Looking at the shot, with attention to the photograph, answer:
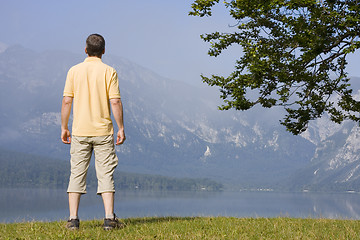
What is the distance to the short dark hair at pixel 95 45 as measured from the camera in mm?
10555

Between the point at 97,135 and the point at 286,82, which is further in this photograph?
the point at 286,82

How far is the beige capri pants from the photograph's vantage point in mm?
10359

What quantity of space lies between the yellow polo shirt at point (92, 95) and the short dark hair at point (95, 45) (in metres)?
0.26

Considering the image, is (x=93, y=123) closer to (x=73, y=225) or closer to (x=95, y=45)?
(x=95, y=45)

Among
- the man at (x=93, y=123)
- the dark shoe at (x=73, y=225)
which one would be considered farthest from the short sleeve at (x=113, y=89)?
the dark shoe at (x=73, y=225)

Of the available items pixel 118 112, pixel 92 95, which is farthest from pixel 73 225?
pixel 92 95

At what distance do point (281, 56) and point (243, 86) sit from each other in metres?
1.93

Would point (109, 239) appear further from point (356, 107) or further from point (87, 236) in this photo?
point (356, 107)

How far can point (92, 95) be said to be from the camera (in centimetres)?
1041

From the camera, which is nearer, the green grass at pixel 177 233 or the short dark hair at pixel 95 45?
the green grass at pixel 177 233

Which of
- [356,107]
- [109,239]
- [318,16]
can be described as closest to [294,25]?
[318,16]

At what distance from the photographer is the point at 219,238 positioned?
369 inches

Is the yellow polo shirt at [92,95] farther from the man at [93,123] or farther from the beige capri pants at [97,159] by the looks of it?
the beige capri pants at [97,159]

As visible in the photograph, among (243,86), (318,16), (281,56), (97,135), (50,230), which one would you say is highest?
(318,16)
